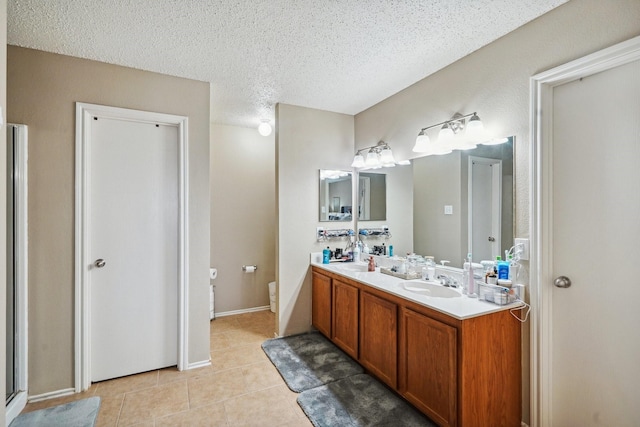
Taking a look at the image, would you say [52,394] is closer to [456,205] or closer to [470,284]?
[470,284]

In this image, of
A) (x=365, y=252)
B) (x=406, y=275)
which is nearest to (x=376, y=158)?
(x=365, y=252)

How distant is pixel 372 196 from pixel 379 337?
1553mm

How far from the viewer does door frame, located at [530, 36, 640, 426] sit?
1744mm

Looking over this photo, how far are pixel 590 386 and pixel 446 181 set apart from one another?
1.52 m

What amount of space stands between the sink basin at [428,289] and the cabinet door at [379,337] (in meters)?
0.24

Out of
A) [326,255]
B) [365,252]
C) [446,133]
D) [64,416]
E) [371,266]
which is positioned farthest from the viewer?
[365,252]

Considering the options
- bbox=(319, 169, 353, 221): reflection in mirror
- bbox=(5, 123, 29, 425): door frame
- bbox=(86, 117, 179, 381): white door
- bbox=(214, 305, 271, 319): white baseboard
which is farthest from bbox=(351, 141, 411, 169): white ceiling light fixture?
bbox=(5, 123, 29, 425): door frame

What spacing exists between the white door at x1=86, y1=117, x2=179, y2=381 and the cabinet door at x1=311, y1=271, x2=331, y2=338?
4.48 ft

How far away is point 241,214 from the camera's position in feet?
13.1

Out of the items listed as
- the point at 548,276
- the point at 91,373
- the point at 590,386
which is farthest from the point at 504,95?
the point at 91,373

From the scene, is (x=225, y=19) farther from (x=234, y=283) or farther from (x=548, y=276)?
(x=234, y=283)

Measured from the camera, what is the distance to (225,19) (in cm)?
184

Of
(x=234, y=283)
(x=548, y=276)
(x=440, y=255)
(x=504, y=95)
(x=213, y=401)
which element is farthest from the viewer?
(x=234, y=283)

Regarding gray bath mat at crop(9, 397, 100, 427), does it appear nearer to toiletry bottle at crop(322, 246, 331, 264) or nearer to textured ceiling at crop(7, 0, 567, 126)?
toiletry bottle at crop(322, 246, 331, 264)
